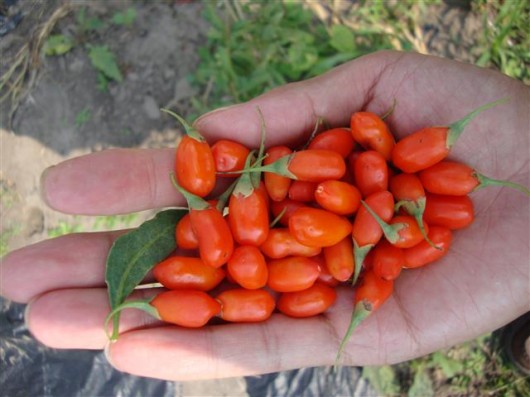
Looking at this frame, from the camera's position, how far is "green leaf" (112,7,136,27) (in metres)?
3.73

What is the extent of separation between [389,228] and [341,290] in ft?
1.35

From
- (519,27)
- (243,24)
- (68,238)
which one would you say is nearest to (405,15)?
(519,27)

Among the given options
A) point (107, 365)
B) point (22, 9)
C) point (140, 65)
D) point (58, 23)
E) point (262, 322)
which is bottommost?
point (107, 365)

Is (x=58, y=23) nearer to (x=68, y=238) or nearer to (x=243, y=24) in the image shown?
(x=243, y=24)

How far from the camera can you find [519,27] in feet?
12.6

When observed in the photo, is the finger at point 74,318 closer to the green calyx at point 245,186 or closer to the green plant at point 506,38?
Result: the green calyx at point 245,186

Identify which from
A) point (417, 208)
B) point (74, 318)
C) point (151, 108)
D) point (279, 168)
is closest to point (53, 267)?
point (74, 318)

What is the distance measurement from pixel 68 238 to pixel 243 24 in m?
1.73

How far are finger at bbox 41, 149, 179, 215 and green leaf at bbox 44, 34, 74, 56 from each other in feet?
5.35

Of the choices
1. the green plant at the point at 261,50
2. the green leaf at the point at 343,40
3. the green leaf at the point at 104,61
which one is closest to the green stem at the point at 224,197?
the green plant at the point at 261,50

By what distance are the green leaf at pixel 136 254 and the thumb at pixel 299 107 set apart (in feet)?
1.40

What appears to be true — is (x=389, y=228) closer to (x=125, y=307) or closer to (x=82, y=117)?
(x=125, y=307)

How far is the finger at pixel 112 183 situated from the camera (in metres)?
2.26

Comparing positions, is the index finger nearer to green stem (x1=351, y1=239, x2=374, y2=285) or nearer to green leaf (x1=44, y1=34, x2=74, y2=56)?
green stem (x1=351, y1=239, x2=374, y2=285)
